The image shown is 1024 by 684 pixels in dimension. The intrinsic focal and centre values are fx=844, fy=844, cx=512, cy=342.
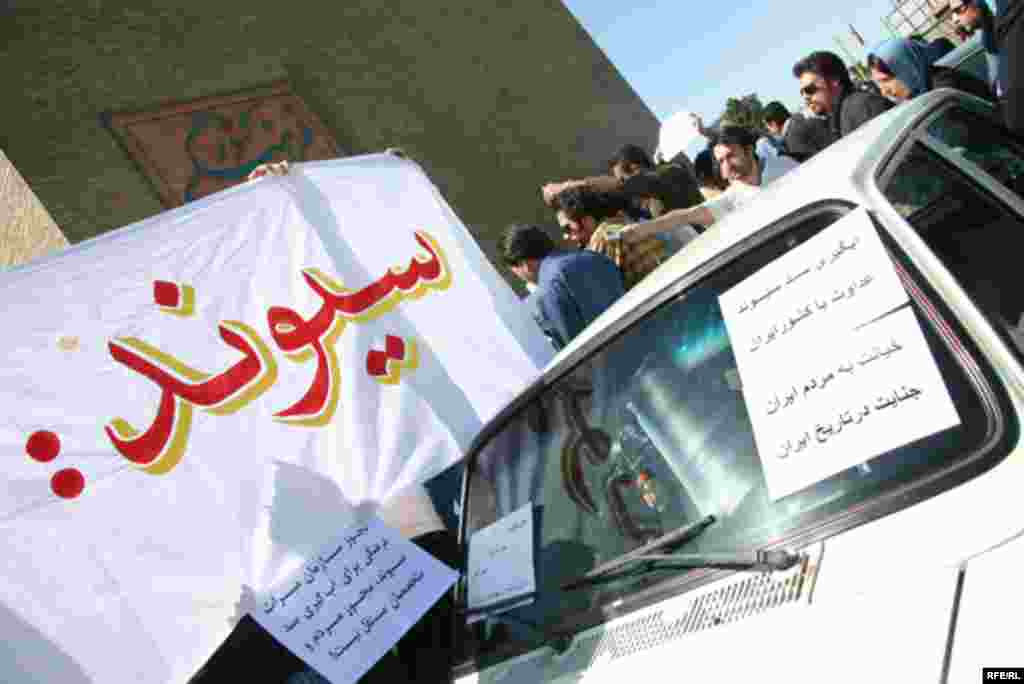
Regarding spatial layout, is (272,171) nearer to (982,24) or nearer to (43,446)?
(43,446)

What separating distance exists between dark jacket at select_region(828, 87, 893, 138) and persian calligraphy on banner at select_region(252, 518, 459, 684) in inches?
110

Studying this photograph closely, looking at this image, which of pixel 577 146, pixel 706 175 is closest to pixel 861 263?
pixel 706 175

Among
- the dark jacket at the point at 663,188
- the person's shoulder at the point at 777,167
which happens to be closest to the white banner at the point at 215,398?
the person's shoulder at the point at 777,167

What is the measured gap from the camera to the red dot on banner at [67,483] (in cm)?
247

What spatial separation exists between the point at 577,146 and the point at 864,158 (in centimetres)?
1339

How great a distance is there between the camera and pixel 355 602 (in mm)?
2330

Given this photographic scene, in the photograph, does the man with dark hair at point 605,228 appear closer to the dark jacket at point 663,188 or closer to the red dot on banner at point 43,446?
the dark jacket at point 663,188

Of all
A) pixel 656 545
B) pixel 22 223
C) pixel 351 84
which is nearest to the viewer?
pixel 656 545


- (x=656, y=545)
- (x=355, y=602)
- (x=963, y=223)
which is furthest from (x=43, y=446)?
(x=963, y=223)

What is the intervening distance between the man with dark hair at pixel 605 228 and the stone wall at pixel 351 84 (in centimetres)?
566

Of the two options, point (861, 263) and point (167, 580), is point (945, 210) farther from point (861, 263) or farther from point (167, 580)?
point (167, 580)

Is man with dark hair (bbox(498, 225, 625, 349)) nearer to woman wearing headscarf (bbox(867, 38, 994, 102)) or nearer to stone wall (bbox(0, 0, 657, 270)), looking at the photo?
woman wearing headscarf (bbox(867, 38, 994, 102))

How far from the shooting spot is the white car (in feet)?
3.87

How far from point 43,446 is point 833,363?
222cm
